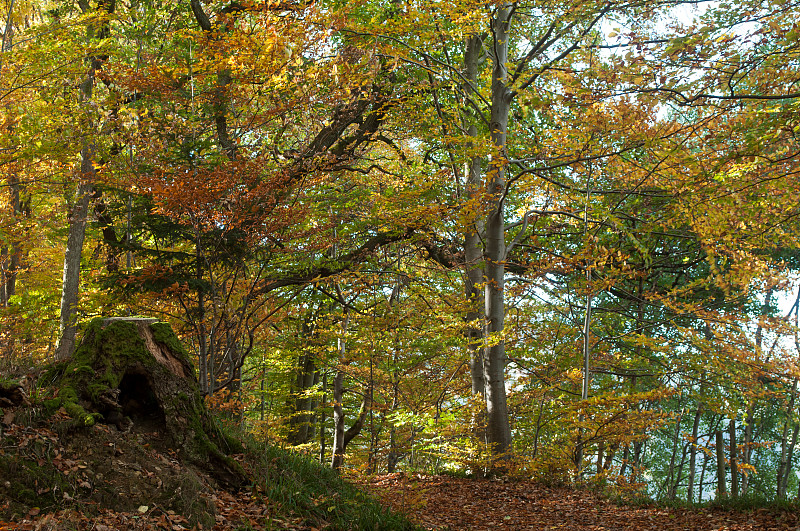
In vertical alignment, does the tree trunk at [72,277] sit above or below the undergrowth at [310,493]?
above

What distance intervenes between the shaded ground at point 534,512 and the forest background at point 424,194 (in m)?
0.64

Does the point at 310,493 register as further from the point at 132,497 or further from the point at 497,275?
the point at 497,275

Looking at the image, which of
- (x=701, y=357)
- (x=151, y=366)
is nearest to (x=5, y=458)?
(x=151, y=366)

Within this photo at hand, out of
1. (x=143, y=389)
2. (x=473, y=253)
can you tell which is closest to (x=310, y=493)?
(x=143, y=389)

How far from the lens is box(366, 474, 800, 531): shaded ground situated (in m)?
5.68

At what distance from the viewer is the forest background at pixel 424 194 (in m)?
6.04

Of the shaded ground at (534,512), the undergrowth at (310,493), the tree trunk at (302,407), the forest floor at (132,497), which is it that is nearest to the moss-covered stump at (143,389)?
the forest floor at (132,497)

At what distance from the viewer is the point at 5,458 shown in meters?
3.24

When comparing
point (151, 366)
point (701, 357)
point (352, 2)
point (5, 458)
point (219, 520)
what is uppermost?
point (352, 2)

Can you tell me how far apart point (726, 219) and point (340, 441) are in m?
7.85

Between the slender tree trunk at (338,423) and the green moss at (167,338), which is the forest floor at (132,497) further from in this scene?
the slender tree trunk at (338,423)

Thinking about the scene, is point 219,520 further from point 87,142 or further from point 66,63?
point 66,63

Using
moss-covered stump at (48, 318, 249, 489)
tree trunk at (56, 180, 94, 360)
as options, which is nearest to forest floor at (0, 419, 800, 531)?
moss-covered stump at (48, 318, 249, 489)

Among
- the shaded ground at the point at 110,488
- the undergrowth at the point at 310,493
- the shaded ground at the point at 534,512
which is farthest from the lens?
the shaded ground at the point at 534,512
